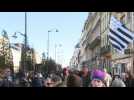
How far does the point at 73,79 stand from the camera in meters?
4.27

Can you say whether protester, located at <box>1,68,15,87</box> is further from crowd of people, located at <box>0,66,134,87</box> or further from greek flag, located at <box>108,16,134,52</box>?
greek flag, located at <box>108,16,134,52</box>

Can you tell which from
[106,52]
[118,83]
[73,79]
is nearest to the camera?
[118,83]

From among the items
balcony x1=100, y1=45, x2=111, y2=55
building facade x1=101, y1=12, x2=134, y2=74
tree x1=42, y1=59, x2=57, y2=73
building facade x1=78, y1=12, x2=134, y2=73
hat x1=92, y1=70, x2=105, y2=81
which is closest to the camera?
hat x1=92, y1=70, x2=105, y2=81

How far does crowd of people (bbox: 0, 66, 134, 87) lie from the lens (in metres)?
4.17

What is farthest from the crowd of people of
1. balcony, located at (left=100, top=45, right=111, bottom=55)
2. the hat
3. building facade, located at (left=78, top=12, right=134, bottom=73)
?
balcony, located at (left=100, top=45, right=111, bottom=55)

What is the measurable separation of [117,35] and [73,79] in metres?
0.79

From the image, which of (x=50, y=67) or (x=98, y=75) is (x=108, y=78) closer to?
(x=98, y=75)

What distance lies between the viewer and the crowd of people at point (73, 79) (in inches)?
164

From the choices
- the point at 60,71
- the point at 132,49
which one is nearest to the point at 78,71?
the point at 60,71

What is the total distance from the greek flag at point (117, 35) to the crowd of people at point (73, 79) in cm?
33

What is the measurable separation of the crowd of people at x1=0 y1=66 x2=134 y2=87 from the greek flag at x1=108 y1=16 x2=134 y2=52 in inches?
12.9

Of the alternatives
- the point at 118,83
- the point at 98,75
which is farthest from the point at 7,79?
the point at 118,83

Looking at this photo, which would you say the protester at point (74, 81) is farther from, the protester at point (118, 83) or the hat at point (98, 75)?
the protester at point (118, 83)
